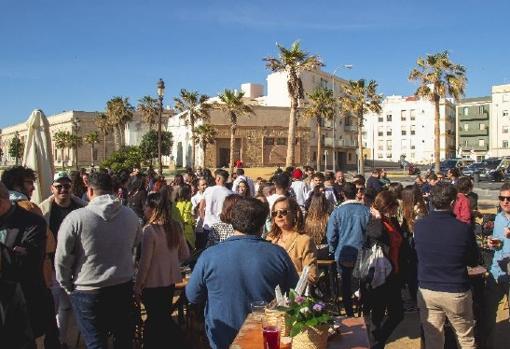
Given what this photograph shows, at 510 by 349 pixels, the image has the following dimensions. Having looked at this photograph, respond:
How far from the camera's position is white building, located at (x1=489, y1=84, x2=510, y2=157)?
89562 millimetres

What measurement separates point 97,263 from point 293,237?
170 cm

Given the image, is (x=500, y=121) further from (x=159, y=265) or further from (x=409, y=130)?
(x=159, y=265)

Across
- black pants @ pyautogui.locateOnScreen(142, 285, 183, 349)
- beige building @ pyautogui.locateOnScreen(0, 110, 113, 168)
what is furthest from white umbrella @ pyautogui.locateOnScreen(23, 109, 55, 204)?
beige building @ pyautogui.locateOnScreen(0, 110, 113, 168)

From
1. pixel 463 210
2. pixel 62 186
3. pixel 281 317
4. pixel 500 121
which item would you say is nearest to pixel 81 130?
pixel 500 121

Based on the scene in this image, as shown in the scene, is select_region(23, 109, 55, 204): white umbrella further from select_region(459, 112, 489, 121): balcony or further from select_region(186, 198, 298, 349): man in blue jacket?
select_region(459, 112, 489, 121): balcony

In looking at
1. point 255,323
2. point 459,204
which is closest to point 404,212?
point 459,204

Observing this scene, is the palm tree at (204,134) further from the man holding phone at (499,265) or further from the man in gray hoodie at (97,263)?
the man in gray hoodie at (97,263)

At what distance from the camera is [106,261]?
14.8 ft

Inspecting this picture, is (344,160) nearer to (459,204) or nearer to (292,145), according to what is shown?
(292,145)

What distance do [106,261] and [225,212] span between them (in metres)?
1.71

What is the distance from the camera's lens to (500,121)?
90938mm

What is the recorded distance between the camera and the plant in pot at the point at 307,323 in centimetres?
301

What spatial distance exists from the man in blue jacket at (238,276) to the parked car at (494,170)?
42.4 metres

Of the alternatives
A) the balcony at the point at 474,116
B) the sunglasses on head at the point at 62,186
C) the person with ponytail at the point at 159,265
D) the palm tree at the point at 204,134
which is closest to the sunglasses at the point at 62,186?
the sunglasses on head at the point at 62,186
